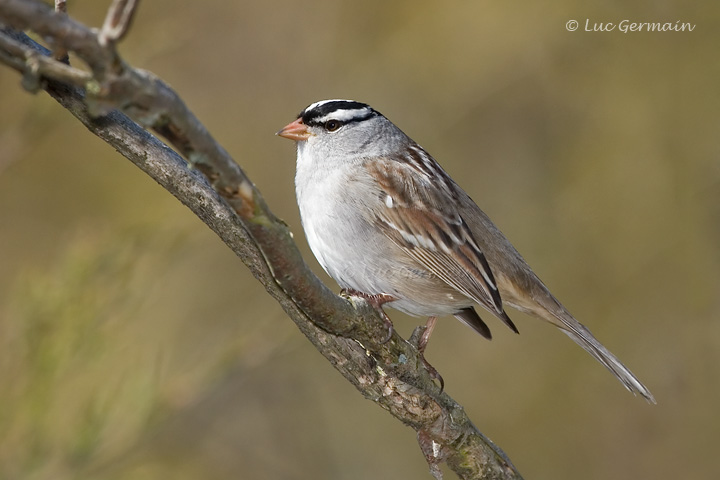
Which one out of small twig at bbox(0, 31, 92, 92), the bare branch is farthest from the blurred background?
small twig at bbox(0, 31, 92, 92)

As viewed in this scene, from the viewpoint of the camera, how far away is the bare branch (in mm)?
1301

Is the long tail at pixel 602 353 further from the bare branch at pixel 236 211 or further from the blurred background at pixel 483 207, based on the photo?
the blurred background at pixel 483 207

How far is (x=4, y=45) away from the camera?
1420 mm

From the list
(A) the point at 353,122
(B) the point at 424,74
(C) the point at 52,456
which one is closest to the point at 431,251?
(A) the point at 353,122

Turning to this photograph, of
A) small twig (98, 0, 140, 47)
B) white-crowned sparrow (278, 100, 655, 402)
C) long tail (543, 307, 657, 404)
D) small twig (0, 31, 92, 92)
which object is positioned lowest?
long tail (543, 307, 657, 404)

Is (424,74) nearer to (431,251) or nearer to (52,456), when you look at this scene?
(431,251)

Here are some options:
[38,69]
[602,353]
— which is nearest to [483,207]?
[602,353]

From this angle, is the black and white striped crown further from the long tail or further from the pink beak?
the long tail

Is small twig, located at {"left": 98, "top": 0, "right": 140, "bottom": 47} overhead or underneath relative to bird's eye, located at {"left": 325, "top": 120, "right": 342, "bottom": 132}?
underneath

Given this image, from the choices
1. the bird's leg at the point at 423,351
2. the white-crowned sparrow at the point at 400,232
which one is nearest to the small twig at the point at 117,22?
the bird's leg at the point at 423,351

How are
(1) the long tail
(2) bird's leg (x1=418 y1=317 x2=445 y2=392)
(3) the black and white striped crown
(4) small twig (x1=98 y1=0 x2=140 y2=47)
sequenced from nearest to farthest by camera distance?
(4) small twig (x1=98 y1=0 x2=140 y2=47), (2) bird's leg (x1=418 y1=317 x2=445 y2=392), (1) the long tail, (3) the black and white striped crown

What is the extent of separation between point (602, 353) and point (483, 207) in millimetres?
2535

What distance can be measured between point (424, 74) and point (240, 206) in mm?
4568

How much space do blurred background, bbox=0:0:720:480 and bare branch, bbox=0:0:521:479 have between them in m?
2.10
